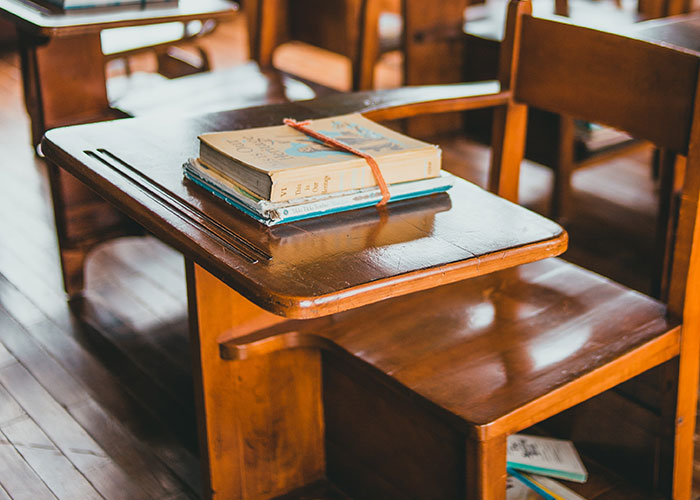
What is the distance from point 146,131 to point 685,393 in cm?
94

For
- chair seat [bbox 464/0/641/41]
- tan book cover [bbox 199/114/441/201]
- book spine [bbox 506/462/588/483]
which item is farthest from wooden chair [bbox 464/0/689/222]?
tan book cover [bbox 199/114/441/201]

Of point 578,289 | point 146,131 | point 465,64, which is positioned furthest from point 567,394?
point 465,64

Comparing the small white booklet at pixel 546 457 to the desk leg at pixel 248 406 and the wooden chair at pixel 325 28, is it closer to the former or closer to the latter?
the desk leg at pixel 248 406

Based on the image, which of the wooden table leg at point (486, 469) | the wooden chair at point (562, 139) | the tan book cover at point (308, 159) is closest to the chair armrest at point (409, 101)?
the tan book cover at point (308, 159)

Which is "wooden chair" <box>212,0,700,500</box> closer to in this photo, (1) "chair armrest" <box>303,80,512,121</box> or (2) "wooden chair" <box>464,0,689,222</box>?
(1) "chair armrest" <box>303,80,512,121</box>

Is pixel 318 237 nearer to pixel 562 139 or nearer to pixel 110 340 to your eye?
pixel 110 340

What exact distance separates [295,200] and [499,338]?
16.8 inches

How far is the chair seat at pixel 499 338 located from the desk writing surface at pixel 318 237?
225 mm

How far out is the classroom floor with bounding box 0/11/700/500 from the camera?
159 centimetres

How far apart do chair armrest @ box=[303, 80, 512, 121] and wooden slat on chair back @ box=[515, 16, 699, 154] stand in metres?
0.07

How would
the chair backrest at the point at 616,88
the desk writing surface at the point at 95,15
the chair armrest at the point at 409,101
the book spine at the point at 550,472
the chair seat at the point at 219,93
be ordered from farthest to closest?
1. the chair seat at the point at 219,93
2. the desk writing surface at the point at 95,15
3. the book spine at the point at 550,472
4. the chair armrest at the point at 409,101
5. the chair backrest at the point at 616,88

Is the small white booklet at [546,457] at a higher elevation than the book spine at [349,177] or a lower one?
lower

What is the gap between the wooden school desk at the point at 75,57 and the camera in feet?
6.69

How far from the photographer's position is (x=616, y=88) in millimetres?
1379
